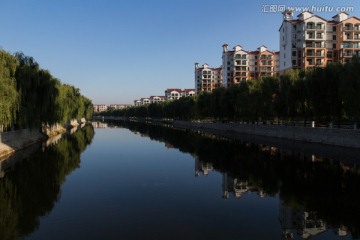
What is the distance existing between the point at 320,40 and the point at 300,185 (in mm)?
66770

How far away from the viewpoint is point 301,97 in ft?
131

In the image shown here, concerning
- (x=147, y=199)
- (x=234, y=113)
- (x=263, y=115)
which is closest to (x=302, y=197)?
(x=147, y=199)

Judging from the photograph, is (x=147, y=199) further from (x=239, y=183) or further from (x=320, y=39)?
(x=320, y=39)

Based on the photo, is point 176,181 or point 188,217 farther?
point 176,181

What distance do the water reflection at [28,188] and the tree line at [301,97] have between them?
25058 millimetres

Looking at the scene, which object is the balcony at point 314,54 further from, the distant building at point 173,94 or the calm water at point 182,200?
the distant building at point 173,94

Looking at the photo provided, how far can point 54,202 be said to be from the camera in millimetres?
14898

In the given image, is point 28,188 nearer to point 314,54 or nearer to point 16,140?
point 16,140

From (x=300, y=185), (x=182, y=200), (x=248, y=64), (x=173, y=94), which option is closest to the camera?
(x=182, y=200)

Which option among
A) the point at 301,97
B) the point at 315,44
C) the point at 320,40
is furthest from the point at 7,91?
the point at 320,40

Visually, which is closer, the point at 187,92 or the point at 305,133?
the point at 305,133

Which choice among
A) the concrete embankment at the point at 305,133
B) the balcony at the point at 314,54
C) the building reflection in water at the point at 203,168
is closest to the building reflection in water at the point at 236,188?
the building reflection in water at the point at 203,168

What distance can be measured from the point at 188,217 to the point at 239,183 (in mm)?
6837

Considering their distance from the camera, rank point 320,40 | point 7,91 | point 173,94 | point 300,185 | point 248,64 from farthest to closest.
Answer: point 173,94, point 248,64, point 320,40, point 7,91, point 300,185
